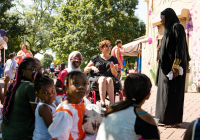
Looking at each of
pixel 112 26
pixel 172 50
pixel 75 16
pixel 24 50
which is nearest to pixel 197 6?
pixel 172 50

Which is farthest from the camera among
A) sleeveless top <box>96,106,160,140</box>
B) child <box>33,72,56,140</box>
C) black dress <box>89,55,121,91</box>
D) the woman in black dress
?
black dress <box>89,55,121,91</box>

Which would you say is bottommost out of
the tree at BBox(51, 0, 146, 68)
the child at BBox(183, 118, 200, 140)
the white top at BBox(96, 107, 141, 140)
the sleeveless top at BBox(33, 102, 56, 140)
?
the sleeveless top at BBox(33, 102, 56, 140)

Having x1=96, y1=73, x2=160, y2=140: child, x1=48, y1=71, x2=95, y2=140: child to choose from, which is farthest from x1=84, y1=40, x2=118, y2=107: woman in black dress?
x1=96, y1=73, x2=160, y2=140: child

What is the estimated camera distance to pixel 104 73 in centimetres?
529

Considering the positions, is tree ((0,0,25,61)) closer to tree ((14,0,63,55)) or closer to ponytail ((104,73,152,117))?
tree ((14,0,63,55))

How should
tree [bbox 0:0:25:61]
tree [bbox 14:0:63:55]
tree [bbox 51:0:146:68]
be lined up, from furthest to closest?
1. tree [bbox 14:0:63:55]
2. tree [bbox 0:0:25:61]
3. tree [bbox 51:0:146:68]

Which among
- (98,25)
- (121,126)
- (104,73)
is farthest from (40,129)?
(98,25)

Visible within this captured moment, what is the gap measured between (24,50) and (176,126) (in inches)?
289

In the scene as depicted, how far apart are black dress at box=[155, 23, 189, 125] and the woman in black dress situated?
122 cm

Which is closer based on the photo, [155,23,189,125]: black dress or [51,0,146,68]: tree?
[155,23,189,125]: black dress

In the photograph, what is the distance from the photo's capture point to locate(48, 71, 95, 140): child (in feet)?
6.77

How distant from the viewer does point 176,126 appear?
4.23 metres

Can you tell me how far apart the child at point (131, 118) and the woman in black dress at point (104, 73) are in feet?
10.3

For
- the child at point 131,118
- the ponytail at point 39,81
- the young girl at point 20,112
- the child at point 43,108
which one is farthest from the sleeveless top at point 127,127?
the young girl at point 20,112
